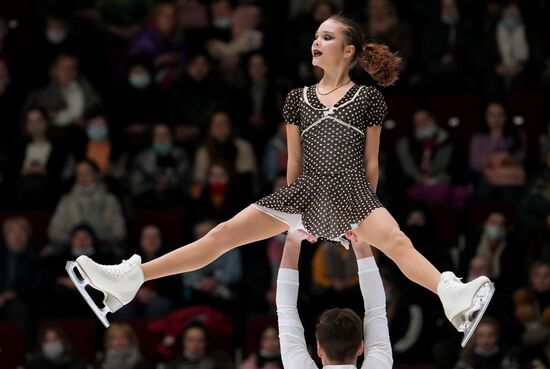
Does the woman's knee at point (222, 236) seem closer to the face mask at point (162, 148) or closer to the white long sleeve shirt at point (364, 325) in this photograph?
the white long sleeve shirt at point (364, 325)

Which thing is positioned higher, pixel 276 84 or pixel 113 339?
pixel 276 84

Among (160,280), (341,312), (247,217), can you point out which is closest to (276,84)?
(160,280)

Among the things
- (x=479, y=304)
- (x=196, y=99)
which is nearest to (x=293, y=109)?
(x=479, y=304)

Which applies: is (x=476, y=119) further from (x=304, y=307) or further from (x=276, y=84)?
(x=304, y=307)

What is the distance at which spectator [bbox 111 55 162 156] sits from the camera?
40.2 feet

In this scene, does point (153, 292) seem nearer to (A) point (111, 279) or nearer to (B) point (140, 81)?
(B) point (140, 81)

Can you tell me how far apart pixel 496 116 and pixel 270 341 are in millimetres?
3165

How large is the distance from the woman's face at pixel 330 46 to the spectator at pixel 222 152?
16.7ft

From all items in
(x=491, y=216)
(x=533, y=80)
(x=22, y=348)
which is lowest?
(x=22, y=348)

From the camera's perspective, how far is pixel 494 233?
1113cm

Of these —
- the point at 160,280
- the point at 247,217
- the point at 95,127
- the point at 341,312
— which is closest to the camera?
the point at 341,312

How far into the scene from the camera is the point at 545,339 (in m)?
10.3

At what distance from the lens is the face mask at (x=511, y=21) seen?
1266cm

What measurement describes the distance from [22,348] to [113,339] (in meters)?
0.75
